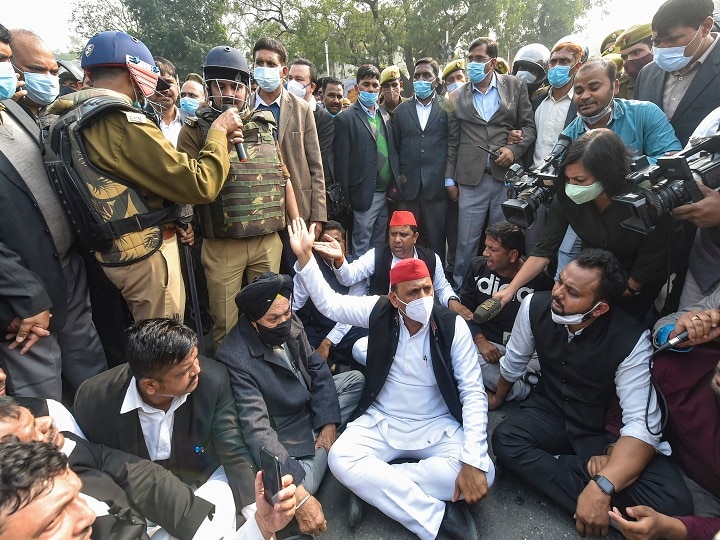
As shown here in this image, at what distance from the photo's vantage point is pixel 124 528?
5.30 ft

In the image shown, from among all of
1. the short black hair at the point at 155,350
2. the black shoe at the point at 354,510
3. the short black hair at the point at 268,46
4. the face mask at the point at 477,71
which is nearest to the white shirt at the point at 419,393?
the black shoe at the point at 354,510

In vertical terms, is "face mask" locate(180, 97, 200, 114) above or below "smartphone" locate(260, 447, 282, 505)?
above

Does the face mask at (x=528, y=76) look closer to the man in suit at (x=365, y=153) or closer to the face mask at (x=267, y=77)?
the man in suit at (x=365, y=153)

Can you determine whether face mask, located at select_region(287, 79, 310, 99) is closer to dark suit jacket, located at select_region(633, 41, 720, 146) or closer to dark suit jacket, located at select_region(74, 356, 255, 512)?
dark suit jacket, located at select_region(633, 41, 720, 146)

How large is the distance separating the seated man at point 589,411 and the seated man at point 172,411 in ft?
4.83

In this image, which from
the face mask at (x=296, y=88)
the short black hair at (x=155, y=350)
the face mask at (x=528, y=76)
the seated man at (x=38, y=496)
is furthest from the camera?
the face mask at (x=296, y=88)

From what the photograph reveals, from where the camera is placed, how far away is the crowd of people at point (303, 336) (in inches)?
77.5

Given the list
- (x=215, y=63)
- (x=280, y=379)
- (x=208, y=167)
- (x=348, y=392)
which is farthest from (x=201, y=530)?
(x=215, y=63)

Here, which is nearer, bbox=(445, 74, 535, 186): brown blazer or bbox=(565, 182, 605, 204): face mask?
bbox=(565, 182, 605, 204): face mask

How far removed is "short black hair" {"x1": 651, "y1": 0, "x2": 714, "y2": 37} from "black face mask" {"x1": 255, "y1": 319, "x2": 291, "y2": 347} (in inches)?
117

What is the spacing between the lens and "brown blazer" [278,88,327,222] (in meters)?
3.60

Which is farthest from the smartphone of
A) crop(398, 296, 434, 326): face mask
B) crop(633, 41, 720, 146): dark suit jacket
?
crop(633, 41, 720, 146): dark suit jacket

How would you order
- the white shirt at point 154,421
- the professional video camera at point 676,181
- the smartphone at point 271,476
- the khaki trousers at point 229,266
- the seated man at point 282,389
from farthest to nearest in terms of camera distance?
the khaki trousers at point 229,266 → the seated man at point 282,389 → the professional video camera at point 676,181 → the white shirt at point 154,421 → the smartphone at point 271,476

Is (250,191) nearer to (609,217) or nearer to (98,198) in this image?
(98,198)
